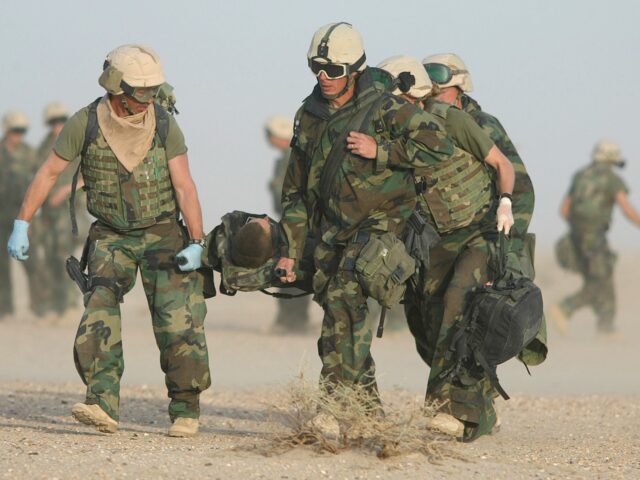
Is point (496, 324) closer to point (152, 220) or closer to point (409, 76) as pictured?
point (409, 76)

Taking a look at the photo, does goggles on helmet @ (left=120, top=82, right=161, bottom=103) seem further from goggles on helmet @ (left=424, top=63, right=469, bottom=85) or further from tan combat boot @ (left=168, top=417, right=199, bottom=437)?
tan combat boot @ (left=168, top=417, right=199, bottom=437)

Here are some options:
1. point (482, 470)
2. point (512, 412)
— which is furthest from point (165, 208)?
point (512, 412)

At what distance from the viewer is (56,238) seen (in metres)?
19.3

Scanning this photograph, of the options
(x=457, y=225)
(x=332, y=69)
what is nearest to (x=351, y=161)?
(x=332, y=69)

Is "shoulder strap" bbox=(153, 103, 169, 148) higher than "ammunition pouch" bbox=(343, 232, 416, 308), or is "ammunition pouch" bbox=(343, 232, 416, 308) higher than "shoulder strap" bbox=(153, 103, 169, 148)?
"shoulder strap" bbox=(153, 103, 169, 148)

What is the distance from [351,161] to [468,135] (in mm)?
740

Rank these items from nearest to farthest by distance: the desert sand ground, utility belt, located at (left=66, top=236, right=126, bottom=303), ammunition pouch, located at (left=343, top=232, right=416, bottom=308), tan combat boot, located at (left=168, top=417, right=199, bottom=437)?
the desert sand ground
ammunition pouch, located at (left=343, top=232, right=416, bottom=308)
utility belt, located at (left=66, top=236, right=126, bottom=303)
tan combat boot, located at (left=168, top=417, right=199, bottom=437)

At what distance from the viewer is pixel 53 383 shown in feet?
42.4

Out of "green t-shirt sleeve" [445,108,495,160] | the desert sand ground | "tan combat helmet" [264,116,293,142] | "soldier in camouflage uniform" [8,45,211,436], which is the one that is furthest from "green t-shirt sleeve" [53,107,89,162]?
"tan combat helmet" [264,116,293,142]

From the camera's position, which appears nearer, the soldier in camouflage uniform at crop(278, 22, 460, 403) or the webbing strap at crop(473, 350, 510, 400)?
the soldier in camouflage uniform at crop(278, 22, 460, 403)

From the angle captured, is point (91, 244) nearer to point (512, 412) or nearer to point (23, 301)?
point (512, 412)

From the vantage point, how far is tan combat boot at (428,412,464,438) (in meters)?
8.61

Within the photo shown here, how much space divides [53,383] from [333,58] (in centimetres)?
541

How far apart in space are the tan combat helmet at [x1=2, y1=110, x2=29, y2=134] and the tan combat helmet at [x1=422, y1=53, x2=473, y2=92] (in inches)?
428
